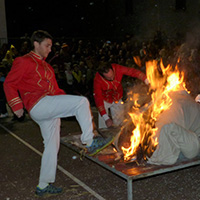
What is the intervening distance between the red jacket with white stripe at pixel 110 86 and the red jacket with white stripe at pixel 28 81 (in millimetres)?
2286

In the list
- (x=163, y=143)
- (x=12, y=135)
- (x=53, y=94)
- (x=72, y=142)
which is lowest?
(x=12, y=135)

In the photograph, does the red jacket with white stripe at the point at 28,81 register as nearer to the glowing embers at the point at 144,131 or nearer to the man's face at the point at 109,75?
the glowing embers at the point at 144,131

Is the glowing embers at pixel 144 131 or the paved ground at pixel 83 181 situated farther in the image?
the paved ground at pixel 83 181

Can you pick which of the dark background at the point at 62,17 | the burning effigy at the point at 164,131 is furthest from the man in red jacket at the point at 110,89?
the dark background at the point at 62,17

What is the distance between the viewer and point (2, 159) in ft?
21.5

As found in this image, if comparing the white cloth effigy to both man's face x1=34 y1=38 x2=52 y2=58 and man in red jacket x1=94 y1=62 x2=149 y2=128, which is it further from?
man in red jacket x1=94 y1=62 x2=149 y2=128

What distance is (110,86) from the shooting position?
7.12 m

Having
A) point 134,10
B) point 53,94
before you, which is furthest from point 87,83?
point 134,10

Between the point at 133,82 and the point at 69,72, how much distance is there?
2.33 m

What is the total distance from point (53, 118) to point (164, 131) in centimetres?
146

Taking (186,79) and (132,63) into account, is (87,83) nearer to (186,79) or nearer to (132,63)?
(132,63)

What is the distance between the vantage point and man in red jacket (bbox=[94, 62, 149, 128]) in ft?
22.3

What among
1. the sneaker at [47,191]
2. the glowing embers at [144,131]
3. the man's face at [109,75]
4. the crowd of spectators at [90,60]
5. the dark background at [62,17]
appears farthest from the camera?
the dark background at [62,17]

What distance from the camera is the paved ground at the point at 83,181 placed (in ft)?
15.6
